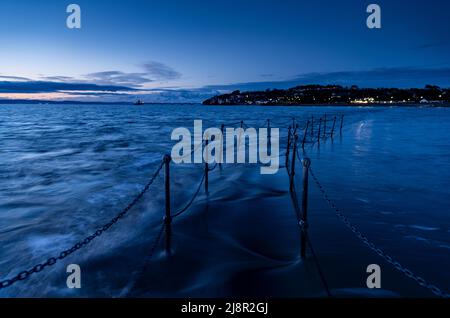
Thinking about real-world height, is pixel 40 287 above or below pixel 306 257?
below

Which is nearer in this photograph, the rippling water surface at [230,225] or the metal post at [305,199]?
the metal post at [305,199]

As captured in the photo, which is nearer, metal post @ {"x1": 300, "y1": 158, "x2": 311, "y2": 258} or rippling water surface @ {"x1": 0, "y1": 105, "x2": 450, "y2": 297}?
metal post @ {"x1": 300, "y1": 158, "x2": 311, "y2": 258}

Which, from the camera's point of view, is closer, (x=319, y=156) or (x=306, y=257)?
(x=306, y=257)

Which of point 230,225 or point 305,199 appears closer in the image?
point 305,199

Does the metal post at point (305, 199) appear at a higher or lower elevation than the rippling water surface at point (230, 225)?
higher

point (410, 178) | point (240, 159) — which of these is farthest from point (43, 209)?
point (410, 178)

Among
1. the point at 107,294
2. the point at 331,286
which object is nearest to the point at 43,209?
the point at 107,294

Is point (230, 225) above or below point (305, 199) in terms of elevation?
below

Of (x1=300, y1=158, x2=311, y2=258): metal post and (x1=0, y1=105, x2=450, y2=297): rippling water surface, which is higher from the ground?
(x1=300, y1=158, x2=311, y2=258): metal post

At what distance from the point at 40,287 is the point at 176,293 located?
2756 mm
